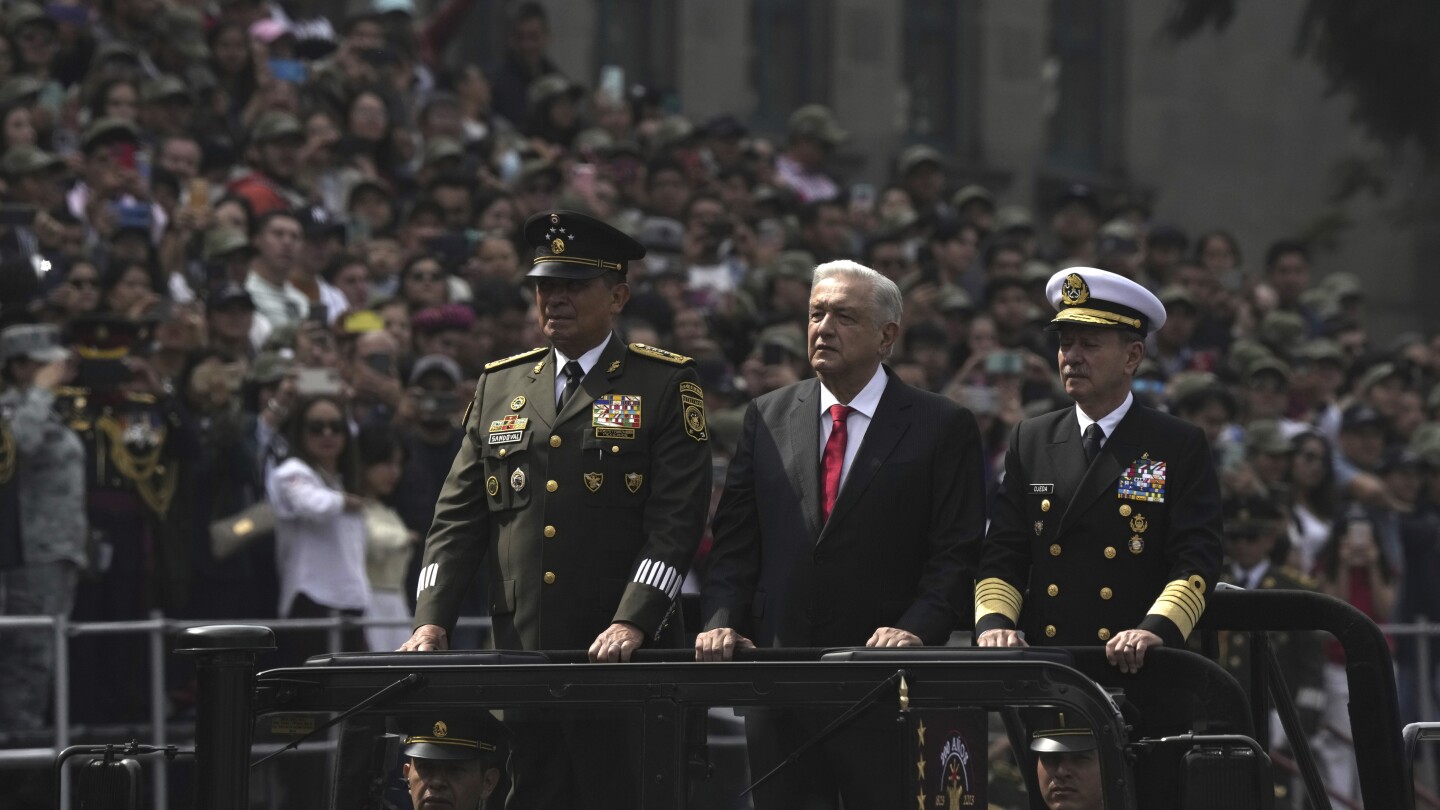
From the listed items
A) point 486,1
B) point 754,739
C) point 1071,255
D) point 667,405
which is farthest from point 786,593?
point 486,1

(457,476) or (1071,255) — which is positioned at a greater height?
(1071,255)

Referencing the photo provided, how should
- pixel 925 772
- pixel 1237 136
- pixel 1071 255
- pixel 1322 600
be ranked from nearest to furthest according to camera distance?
pixel 925 772 → pixel 1322 600 → pixel 1071 255 → pixel 1237 136

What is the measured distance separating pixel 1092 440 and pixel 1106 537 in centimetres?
28

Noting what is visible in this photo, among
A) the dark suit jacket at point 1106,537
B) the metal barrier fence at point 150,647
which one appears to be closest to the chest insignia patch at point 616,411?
the dark suit jacket at point 1106,537

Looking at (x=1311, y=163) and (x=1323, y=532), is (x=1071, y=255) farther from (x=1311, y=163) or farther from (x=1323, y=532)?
(x=1311, y=163)

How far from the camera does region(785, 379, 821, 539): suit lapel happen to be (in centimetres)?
643

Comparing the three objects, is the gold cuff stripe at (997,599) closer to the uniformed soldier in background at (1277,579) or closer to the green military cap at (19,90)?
the uniformed soldier in background at (1277,579)

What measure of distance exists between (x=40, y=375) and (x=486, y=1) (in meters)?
12.5

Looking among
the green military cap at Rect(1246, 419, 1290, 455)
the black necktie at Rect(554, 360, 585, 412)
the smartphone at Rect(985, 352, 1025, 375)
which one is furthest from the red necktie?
the green military cap at Rect(1246, 419, 1290, 455)

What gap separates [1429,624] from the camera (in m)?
13.7

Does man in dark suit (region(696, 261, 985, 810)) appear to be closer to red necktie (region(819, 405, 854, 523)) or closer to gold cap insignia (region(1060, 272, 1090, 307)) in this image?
red necktie (region(819, 405, 854, 523))

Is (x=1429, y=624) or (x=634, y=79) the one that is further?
(x=634, y=79)

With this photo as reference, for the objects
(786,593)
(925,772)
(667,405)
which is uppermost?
(667,405)

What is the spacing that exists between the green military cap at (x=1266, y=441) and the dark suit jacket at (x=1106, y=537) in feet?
25.7
